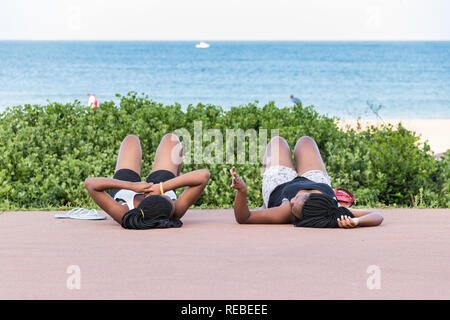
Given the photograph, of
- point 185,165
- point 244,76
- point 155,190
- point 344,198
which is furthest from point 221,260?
point 244,76

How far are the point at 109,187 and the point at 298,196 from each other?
1.65m

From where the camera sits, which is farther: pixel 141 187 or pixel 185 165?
pixel 185 165

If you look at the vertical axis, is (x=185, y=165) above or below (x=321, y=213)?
above

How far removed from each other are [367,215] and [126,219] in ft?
6.97

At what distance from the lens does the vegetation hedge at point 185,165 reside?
7215mm

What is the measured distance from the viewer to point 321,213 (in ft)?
18.4

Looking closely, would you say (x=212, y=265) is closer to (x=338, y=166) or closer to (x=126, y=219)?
(x=126, y=219)

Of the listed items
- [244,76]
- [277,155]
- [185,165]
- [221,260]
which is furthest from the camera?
[244,76]

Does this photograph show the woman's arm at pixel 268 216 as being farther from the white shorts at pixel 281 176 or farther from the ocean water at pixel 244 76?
the ocean water at pixel 244 76

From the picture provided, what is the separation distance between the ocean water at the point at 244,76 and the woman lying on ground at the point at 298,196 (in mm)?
17259

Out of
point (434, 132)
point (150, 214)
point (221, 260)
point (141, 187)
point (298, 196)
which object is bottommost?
point (434, 132)

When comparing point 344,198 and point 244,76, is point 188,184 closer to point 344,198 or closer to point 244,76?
point 344,198

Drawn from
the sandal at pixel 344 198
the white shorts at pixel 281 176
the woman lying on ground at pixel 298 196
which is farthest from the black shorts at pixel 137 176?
the sandal at pixel 344 198

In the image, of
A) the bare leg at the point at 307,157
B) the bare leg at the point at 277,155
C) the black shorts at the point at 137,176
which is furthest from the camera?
the bare leg at the point at 277,155
